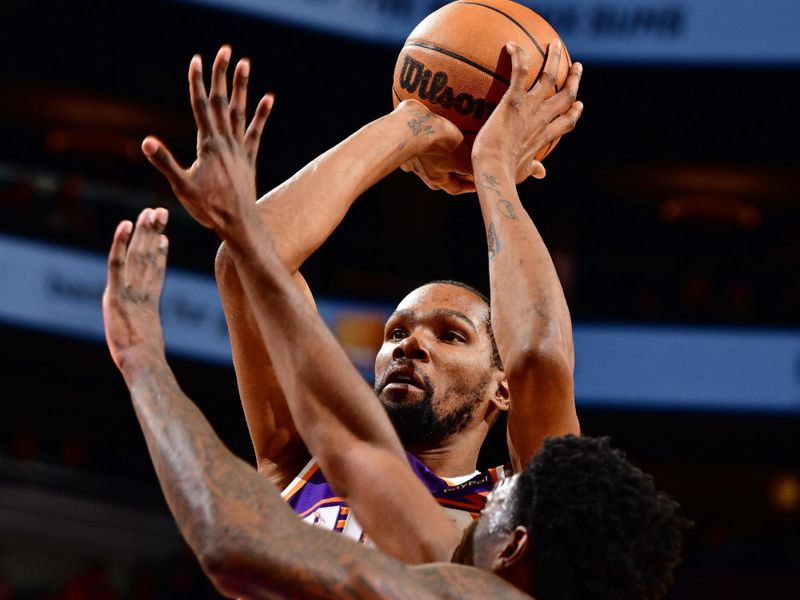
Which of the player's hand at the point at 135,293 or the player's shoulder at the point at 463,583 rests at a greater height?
the player's hand at the point at 135,293

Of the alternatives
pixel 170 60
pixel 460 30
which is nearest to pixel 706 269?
pixel 170 60

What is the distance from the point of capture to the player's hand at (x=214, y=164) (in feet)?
7.17

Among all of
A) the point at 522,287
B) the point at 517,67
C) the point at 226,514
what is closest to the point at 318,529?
the point at 226,514

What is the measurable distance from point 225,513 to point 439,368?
53.5 inches

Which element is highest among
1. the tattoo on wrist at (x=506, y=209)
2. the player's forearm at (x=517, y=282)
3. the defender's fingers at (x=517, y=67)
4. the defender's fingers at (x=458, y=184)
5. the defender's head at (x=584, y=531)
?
the defender's fingers at (x=517, y=67)

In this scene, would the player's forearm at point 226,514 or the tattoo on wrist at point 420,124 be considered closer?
the player's forearm at point 226,514

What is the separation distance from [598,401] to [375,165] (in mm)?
8455

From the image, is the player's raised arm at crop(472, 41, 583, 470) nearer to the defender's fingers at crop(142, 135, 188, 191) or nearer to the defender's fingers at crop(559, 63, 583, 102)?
the defender's fingers at crop(559, 63, 583, 102)

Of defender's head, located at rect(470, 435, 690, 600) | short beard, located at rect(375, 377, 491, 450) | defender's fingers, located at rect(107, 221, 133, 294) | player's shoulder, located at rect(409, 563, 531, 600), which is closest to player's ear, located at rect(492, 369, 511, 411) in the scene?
short beard, located at rect(375, 377, 491, 450)

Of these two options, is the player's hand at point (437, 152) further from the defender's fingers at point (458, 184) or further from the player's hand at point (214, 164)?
the player's hand at point (214, 164)

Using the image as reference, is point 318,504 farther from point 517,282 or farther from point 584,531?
point 584,531

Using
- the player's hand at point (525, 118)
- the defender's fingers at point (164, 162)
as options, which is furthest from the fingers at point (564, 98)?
the defender's fingers at point (164, 162)

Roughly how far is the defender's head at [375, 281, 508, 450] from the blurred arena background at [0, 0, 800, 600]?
608 centimetres

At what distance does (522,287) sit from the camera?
110 inches
